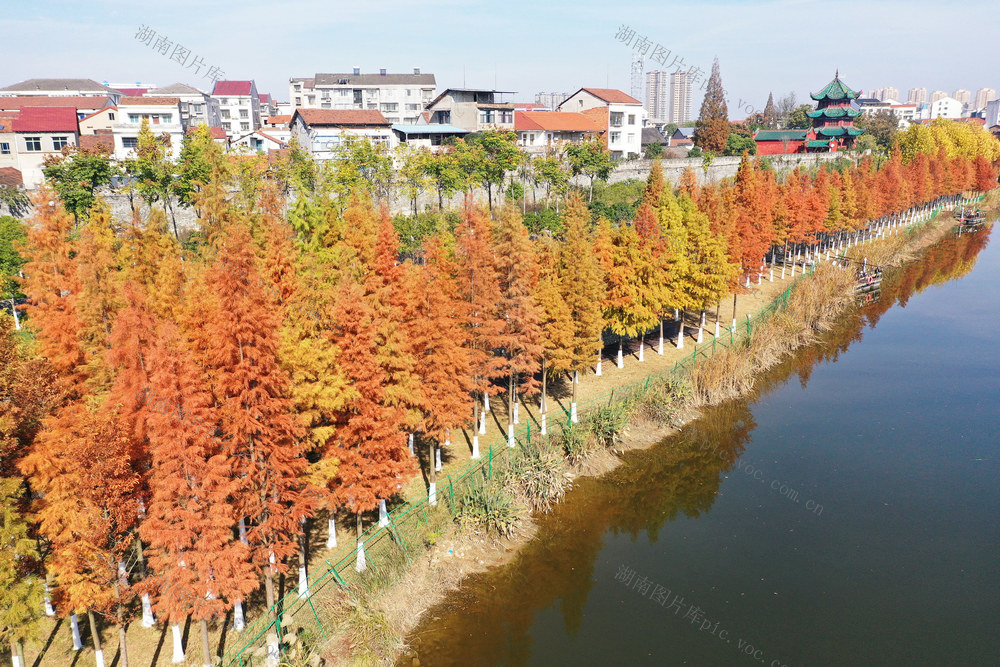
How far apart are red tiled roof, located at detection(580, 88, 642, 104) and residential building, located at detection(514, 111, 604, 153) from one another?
164 inches

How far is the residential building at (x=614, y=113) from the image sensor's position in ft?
334

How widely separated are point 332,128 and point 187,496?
73.2 metres

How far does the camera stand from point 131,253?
33188 millimetres

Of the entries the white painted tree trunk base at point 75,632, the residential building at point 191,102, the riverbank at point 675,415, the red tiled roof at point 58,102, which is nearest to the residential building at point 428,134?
the riverbank at point 675,415

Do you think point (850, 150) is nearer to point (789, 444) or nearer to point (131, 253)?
point (789, 444)

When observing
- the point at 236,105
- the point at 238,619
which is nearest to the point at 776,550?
the point at 238,619

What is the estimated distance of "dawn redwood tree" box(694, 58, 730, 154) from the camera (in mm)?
109625

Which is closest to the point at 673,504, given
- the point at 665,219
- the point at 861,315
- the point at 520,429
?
Result: the point at 520,429

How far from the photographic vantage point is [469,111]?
90.7 metres

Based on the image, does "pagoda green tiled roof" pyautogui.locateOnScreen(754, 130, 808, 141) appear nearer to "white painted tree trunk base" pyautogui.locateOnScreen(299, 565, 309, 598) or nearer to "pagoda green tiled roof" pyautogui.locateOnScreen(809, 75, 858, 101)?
"pagoda green tiled roof" pyautogui.locateOnScreen(809, 75, 858, 101)

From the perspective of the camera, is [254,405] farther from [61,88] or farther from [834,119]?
[61,88]

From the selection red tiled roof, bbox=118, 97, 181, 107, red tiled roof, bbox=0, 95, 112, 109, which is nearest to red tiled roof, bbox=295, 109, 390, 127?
red tiled roof, bbox=118, 97, 181, 107

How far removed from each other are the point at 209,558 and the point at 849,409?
38.7 meters

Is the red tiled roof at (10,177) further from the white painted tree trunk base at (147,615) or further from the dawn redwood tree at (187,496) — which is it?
the dawn redwood tree at (187,496)
